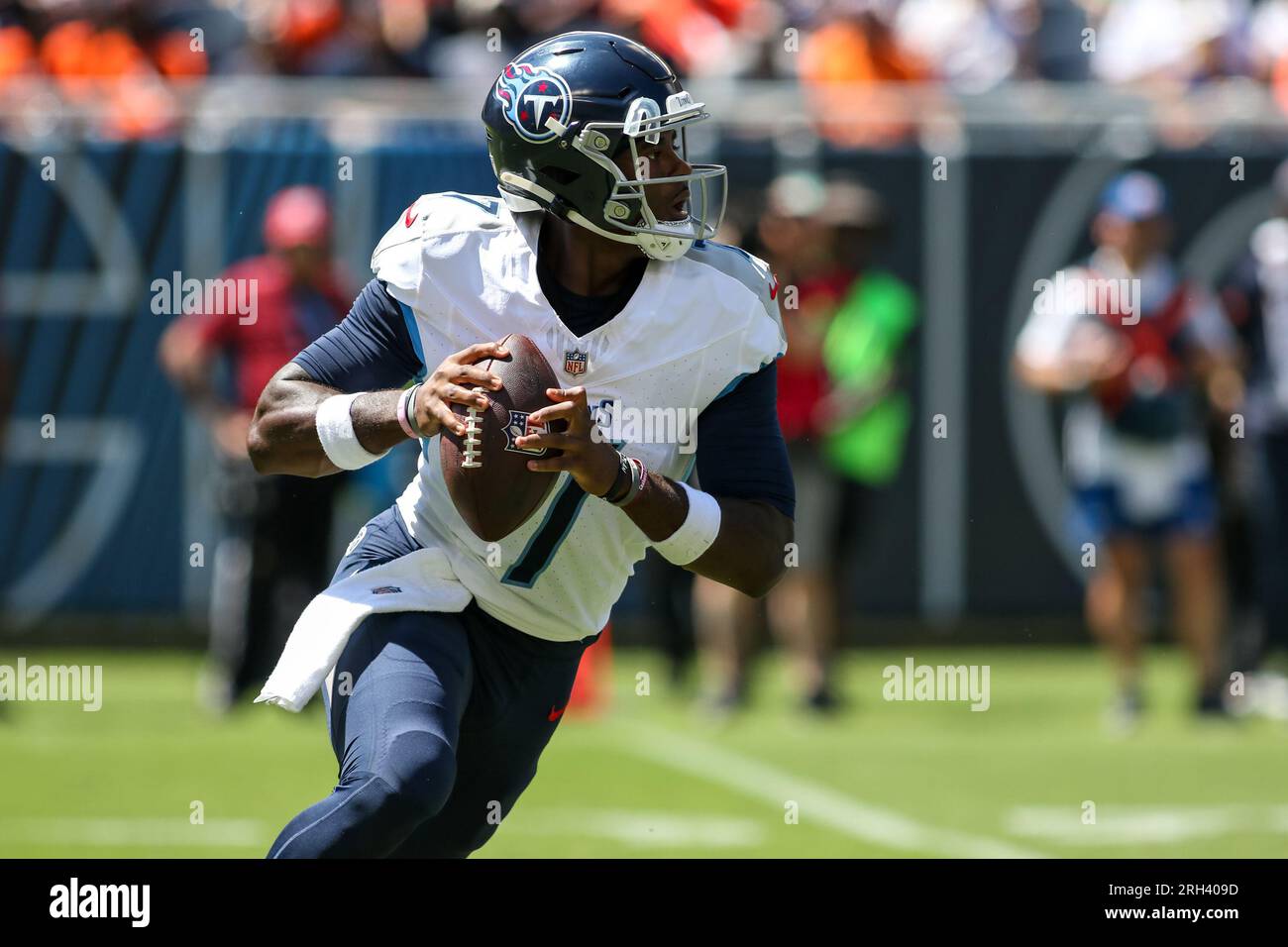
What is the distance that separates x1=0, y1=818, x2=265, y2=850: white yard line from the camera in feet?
21.4

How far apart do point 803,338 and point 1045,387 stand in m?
1.13

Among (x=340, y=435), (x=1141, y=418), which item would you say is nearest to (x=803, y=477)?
(x=1141, y=418)

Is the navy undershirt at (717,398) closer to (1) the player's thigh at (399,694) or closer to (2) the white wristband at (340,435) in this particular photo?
(2) the white wristband at (340,435)

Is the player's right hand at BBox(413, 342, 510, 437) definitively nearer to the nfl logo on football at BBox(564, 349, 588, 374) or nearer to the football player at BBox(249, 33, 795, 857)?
the football player at BBox(249, 33, 795, 857)

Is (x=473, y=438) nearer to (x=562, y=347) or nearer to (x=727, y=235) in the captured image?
(x=562, y=347)

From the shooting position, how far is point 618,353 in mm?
4164

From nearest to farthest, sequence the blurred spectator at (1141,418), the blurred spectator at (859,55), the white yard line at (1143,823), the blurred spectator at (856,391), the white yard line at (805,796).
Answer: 1. the white yard line at (805,796)
2. the white yard line at (1143,823)
3. the blurred spectator at (1141,418)
4. the blurred spectator at (856,391)
5. the blurred spectator at (859,55)

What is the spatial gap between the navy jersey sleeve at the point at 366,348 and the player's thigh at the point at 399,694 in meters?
0.50

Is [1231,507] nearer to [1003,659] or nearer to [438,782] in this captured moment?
[1003,659]

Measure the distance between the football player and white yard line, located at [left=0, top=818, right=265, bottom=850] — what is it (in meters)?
2.52

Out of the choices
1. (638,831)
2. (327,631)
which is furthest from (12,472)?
(327,631)

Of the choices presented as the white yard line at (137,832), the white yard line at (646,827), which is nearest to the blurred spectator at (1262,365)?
the white yard line at (646,827)

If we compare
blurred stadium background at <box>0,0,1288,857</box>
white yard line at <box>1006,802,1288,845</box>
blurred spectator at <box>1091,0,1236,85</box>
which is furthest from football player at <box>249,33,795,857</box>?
blurred spectator at <box>1091,0,1236,85</box>

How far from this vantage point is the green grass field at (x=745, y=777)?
6.69m
